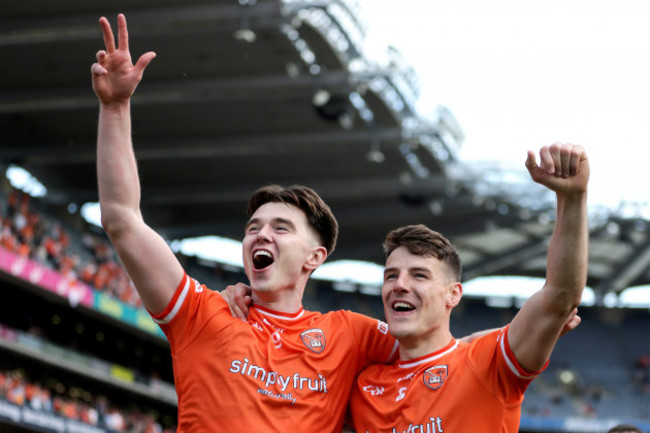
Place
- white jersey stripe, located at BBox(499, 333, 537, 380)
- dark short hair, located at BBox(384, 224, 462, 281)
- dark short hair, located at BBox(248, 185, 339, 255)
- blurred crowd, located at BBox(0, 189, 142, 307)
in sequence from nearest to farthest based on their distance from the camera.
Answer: white jersey stripe, located at BBox(499, 333, 537, 380) → dark short hair, located at BBox(384, 224, 462, 281) → dark short hair, located at BBox(248, 185, 339, 255) → blurred crowd, located at BBox(0, 189, 142, 307)

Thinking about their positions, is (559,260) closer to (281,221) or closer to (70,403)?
(281,221)

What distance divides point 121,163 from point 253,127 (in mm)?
24235

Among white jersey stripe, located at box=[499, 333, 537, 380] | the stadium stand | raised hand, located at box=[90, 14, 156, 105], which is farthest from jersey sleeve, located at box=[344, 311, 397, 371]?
the stadium stand

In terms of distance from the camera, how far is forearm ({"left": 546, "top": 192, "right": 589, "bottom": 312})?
3713mm

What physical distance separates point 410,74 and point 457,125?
356 centimetres

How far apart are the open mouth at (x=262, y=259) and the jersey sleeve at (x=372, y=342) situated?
0.58 metres

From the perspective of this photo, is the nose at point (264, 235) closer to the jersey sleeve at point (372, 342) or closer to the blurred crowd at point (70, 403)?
the jersey sleeve at point (372, 342)

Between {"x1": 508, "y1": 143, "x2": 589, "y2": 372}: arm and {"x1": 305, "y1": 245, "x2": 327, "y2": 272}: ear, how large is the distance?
1.12 metres

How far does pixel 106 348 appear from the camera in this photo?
107ft

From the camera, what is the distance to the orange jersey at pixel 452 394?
4.11 metres

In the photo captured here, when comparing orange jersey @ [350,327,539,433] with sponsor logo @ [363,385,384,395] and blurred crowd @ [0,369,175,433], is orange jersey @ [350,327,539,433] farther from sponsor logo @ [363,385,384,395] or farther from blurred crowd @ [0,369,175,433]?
blurred crowd @ [0,369,175,433]

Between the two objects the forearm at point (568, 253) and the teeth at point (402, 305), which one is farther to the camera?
the teeth at point (402, 305)

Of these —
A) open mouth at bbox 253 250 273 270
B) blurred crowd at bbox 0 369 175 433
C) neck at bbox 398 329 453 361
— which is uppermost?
open mouth at bbox 253 250 273 270

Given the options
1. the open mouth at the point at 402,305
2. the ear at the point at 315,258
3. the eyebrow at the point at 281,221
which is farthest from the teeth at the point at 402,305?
the eyebrow at the point at 281,221
